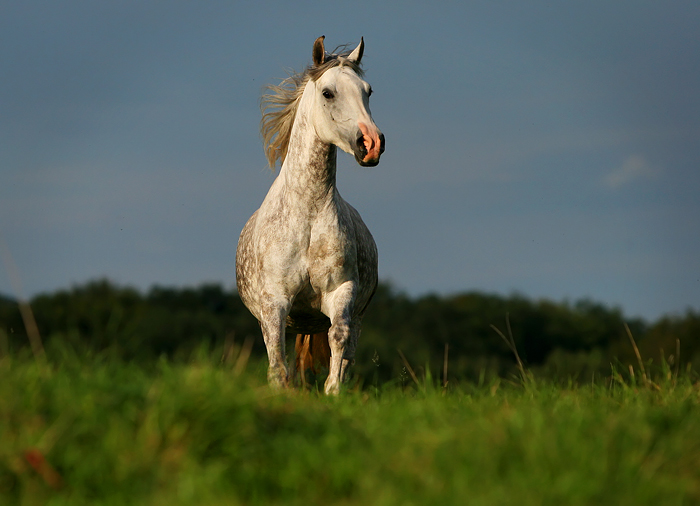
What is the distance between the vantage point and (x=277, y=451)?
3963 millimetres

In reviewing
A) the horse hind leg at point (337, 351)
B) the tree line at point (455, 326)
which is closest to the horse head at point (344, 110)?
the horse hind leg at point (337, 351)

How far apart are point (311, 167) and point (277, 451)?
3.65 metres

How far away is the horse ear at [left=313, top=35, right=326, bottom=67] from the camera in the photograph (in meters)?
7.05

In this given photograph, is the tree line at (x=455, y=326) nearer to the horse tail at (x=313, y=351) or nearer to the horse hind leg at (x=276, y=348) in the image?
the horse tail at (x=313, y=351)

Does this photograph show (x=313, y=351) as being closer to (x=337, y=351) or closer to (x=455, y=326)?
(x=337, y=351)

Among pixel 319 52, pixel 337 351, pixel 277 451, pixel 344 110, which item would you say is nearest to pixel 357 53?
pixel 319 52

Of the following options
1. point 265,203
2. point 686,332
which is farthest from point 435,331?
point 265,203

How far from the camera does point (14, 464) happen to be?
3729 millimetres

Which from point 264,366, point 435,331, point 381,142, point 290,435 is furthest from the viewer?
point 435,331

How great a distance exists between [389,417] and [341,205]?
A: 319 centimetres

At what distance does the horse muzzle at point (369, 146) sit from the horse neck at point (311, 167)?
62 cm

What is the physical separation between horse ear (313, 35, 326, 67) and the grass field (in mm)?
3727

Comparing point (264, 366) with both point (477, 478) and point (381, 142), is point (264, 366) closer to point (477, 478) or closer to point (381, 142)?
point (381, 142)

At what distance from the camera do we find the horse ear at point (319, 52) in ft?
23.1
